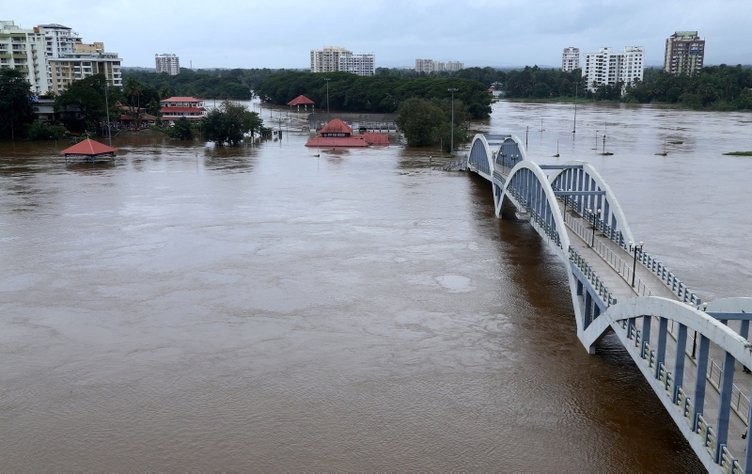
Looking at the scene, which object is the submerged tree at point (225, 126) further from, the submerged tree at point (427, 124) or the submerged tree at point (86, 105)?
the submerged tree at point (427, 124)

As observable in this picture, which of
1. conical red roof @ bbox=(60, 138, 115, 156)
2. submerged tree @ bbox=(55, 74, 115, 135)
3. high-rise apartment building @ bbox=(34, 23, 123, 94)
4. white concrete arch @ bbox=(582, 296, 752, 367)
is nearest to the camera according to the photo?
white concrete arch @ bbox=(582, 296, 752, 367)

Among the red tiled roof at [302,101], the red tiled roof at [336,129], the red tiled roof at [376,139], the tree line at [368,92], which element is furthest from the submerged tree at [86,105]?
the red tiled roof at [302,101]

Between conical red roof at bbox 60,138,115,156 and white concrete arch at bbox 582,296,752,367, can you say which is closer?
white concrete arch at bbox 582,296,752,367

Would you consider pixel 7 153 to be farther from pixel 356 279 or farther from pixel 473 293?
pixel 473 293

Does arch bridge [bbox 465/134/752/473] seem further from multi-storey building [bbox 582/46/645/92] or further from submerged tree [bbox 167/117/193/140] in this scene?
multi-storey building [bbox 582/46/645/92]

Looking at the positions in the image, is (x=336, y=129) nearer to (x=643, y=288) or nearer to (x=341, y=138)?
(x=341, y=138)

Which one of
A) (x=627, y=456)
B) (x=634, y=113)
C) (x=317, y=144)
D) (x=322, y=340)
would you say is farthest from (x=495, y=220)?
(x=634, y=113)

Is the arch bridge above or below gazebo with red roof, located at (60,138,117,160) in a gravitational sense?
below

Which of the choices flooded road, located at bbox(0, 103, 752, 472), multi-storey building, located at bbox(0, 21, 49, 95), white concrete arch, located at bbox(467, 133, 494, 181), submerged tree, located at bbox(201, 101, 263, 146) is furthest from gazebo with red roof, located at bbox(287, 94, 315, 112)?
flooded road, located at bbox(0, 103, 752, 472)
